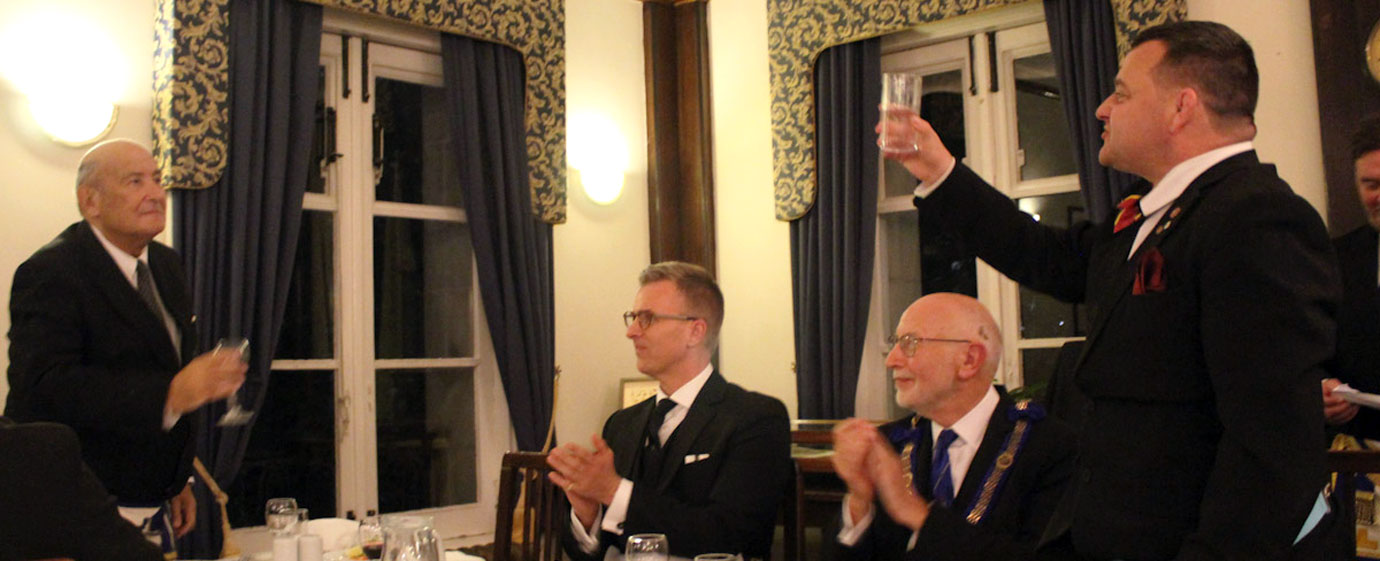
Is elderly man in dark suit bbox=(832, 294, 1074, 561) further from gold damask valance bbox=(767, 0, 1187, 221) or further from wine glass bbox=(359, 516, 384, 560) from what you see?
gold damask valance bbox=(767, 0, 1187, 221)

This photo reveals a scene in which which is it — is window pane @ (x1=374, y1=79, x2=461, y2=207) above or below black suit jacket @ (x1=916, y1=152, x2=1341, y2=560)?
above

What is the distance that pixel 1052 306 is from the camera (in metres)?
5.02

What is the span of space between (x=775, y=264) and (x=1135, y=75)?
13.4 feet

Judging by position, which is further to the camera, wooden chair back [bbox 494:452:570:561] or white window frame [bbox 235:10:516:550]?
white window frame [bbox 235:10:516:550]

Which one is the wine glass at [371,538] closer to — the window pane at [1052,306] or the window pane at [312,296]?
the window pane at [312,296]

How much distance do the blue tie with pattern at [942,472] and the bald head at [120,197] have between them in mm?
2039

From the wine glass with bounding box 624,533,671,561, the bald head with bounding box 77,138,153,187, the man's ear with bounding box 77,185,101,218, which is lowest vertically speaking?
the wine glass with bounding box 624,533,671,561

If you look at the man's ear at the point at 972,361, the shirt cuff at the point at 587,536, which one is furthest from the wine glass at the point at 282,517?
the man's ear at the point at 972,361

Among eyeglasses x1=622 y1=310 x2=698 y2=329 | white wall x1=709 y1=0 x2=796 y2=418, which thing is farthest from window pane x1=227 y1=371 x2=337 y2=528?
eyeglasses x1=622 y1=310 x2=698 y2=329

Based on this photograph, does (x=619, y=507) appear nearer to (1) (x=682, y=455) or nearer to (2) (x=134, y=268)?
(1) (x=682, y=455)

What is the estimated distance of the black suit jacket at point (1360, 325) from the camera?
107 inches

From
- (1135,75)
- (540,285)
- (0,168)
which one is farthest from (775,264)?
(1135,75)

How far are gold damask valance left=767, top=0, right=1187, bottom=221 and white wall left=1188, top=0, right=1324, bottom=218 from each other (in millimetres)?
1288

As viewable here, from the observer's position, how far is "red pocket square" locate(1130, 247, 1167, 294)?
156 cm
